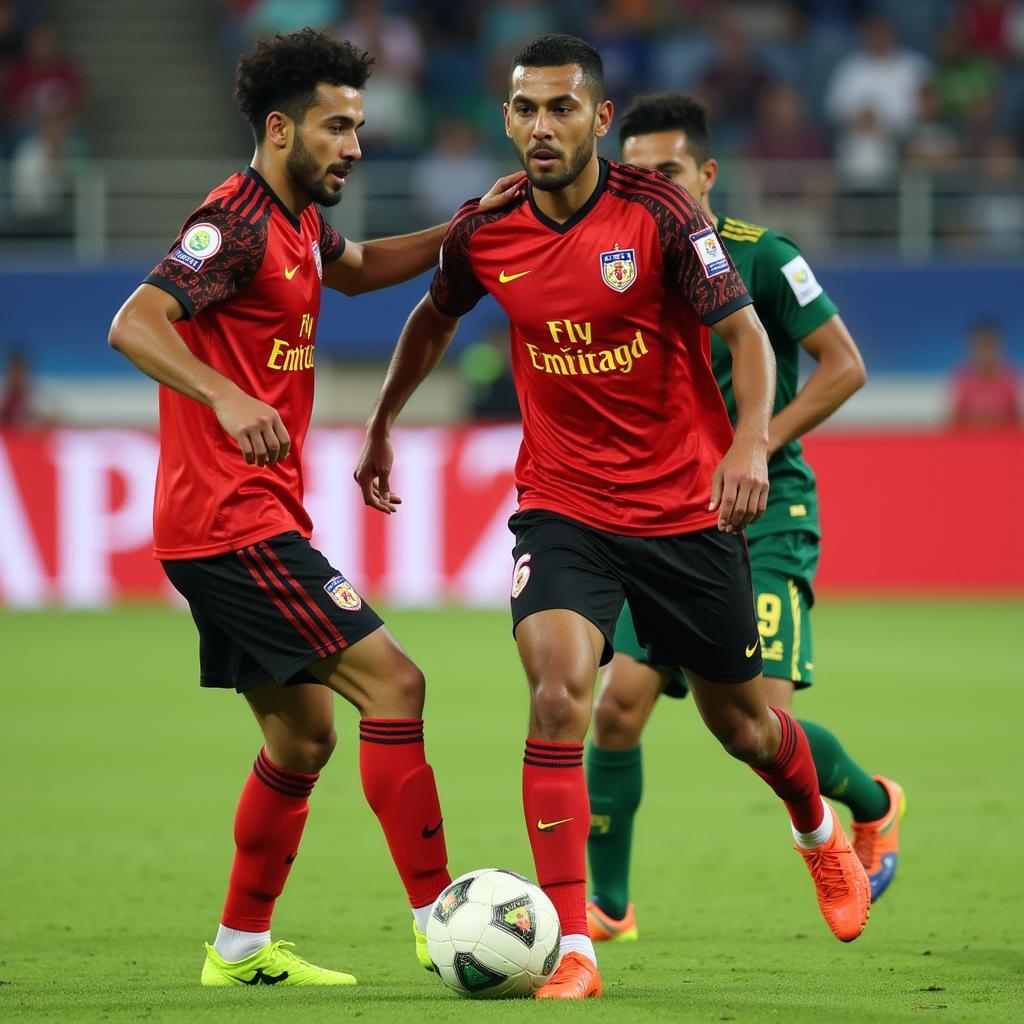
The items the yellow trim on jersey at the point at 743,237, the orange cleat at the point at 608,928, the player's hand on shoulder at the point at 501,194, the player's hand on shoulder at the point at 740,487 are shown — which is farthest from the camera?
the yellow trim on jersey at the point at 743,237

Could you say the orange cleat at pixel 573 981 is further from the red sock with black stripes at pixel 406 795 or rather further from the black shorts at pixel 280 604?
the black shorts at pixel 280 604

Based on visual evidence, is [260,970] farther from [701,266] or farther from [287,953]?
[701,266]

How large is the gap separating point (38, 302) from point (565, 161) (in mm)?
13662

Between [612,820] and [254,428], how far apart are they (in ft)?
6.38

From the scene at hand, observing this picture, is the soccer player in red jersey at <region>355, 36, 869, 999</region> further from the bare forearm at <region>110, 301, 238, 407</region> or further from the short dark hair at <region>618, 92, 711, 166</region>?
the short dark hair at <region>618, 92, 711, 166</region>

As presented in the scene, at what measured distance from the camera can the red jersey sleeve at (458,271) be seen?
490 centimetres

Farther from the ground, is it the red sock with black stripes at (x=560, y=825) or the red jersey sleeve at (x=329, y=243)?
the red jersey sleeve at (x=329, y=243)


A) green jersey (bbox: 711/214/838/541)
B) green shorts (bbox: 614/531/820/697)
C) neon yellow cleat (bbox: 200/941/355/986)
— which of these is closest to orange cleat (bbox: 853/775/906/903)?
green shorts (bbox: 614/531/820/697)

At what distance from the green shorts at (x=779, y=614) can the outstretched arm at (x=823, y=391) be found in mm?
405

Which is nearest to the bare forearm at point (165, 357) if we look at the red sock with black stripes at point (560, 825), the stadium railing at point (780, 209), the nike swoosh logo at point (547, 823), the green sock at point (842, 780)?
the red sock with black stripes at point (560, 825)

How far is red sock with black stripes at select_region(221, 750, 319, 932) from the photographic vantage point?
4.74m

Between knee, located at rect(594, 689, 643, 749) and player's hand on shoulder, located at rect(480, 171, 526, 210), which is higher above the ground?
player's hand on shoulder, located at rect(480, 171, 526, 210)

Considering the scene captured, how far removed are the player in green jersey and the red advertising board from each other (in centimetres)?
831

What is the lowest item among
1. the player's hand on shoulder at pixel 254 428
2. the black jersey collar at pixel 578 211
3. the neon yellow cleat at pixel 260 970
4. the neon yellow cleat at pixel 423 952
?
the neon yellow cleat at pixel 260 970
